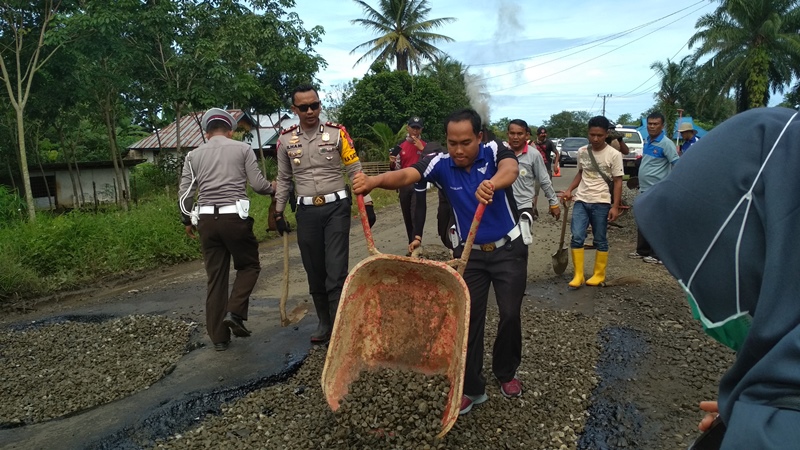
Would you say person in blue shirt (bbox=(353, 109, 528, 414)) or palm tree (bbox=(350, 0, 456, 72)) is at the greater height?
palm tree (bbox=(350, 0, 456, 72))

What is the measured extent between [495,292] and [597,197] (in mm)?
3424

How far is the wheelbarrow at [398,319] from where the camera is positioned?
307 centimetres

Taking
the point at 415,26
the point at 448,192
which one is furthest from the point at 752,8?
the point at 448,192

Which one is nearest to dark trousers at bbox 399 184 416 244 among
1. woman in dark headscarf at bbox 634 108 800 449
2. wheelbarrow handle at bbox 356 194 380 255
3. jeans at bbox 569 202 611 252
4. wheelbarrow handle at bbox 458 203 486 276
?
jeans at bbox 569 202 611 252

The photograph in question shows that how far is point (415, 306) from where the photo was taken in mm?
3291

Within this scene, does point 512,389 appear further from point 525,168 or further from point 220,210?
point 525,168

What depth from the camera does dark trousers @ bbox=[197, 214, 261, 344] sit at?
474cm

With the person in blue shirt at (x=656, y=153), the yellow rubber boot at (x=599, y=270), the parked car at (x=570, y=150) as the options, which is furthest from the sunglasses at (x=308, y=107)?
the parked car at (x=570, y=150)

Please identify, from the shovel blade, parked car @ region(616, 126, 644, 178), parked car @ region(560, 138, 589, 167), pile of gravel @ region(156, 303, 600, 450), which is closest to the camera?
pile of gravel @ region(156, 303, 600, 450)

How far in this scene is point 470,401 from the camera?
3389 mm

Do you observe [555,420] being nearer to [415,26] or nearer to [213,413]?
[213,413]

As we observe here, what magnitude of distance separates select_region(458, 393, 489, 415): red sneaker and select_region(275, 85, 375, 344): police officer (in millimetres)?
1571

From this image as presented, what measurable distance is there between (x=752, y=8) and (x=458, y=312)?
1299 inches

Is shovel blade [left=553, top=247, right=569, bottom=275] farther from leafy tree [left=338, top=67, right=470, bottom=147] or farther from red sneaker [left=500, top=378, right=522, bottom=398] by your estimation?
leafy tree [left=338, top=67, right=470, bottom=147]
